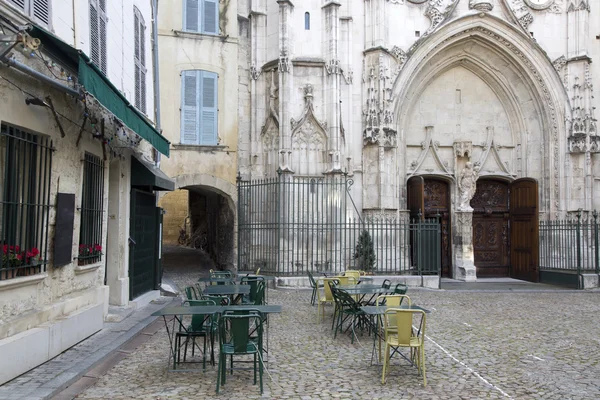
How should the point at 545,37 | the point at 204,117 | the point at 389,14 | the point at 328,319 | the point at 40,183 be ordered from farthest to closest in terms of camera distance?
the point at 545,37 → the point at 389,14 → the point at 204,117 → the point at 328,319 → the point at 40,183

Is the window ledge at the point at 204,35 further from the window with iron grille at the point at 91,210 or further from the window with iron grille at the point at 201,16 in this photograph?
the window with iron grille at the point at 91,210

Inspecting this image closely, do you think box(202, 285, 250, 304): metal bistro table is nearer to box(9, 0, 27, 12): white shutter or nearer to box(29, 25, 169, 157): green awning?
box(29, 25, 169, 157): green awning

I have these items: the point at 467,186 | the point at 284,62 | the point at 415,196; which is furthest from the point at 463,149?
the point at 284,62

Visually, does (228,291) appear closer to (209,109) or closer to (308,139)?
(308,139)

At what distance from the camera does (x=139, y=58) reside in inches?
433

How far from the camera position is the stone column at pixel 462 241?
17141 mm

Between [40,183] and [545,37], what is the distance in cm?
1652

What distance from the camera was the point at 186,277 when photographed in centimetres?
1570

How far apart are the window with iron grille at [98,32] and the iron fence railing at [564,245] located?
43.3 feet

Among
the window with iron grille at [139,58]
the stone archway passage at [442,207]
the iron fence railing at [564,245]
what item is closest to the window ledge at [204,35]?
the window with iron grille at [139,58]

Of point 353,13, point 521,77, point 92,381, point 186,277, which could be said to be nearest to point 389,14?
point 353,13

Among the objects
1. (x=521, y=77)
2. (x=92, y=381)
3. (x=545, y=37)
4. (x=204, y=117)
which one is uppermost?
(x=545, y=37)

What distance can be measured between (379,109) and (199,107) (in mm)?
5208

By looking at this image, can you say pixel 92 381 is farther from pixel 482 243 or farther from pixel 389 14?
pixel 482 243
